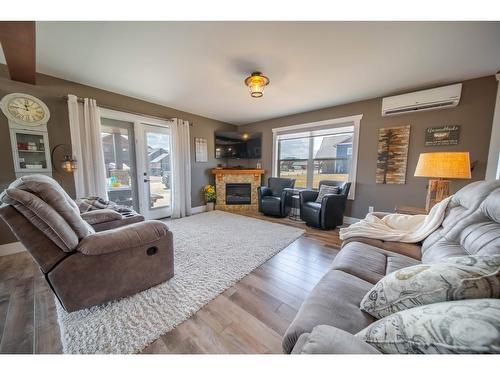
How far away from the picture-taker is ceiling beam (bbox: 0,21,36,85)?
1416mm

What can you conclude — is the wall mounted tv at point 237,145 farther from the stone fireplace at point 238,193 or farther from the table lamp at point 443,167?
the table lamp at point 443,167

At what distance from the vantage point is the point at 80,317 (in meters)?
1.30

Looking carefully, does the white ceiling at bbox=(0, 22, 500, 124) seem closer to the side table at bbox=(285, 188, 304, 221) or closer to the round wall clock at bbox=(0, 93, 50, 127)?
the round wall clock at bbox=(0, 93, 50, 127)

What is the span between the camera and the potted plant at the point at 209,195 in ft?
14.9

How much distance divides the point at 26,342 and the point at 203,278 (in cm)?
113

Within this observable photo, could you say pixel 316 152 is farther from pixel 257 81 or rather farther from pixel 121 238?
pixel 121 238

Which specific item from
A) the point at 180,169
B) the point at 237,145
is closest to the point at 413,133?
the point at 237,145

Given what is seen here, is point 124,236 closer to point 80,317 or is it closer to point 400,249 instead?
point 80,317

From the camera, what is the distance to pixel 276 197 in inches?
160

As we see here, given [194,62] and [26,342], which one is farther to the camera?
[194,62]

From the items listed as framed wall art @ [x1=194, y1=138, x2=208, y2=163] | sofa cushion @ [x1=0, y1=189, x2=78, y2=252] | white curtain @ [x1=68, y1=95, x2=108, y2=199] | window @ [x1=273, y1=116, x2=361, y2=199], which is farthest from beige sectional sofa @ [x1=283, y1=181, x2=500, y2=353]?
framed wall art @ [x1=194, y1=138, x2=208, y2=163]

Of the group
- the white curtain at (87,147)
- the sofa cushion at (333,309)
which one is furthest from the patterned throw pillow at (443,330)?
the white curtain at (87,147)

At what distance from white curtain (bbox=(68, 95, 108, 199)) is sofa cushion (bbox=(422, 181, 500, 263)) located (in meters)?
4.01
